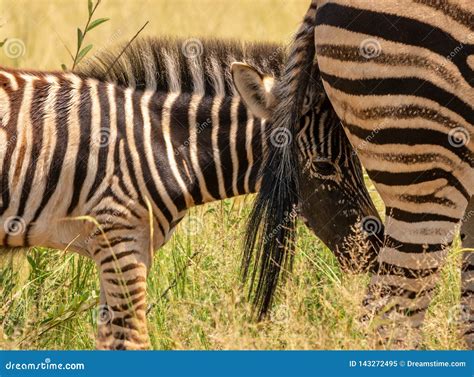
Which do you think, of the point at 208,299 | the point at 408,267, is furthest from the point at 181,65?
the point at 408,267

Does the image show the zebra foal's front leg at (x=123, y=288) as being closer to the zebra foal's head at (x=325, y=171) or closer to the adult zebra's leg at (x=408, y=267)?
the zebra foal's head at (x=325, y=171)

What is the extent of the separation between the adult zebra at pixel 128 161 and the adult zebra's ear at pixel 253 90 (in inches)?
7.2

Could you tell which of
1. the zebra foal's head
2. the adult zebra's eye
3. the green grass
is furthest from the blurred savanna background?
the adult zebra's eye

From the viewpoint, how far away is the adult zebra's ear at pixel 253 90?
18.0 feet

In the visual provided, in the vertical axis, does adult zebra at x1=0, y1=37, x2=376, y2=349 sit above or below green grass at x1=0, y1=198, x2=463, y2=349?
above

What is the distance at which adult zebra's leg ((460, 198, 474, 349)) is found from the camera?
4934mm

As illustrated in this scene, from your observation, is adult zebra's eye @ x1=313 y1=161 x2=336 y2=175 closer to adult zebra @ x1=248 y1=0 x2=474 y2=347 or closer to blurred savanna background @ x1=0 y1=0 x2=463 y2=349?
blurred savanna background @ x1=0 y1=0 x2=463 y2=349

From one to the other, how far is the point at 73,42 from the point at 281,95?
34.2ft

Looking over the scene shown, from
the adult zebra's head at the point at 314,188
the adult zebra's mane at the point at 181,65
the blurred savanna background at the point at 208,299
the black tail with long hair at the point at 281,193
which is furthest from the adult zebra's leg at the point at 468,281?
the adult zebra's mane at the point at 181,65

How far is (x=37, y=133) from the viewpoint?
5.70m

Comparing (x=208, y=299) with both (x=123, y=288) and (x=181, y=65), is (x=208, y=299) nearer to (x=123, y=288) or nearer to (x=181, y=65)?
(x=123, y=288)

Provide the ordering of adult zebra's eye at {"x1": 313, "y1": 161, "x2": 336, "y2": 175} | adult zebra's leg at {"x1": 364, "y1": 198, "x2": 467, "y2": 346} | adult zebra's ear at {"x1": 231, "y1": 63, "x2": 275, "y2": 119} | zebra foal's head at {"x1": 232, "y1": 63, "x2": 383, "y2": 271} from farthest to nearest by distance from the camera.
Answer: adult zebra's ear at {"x1": 231, "y1": 63, "x2": 275, "y2": 119} → adult zebra's eye at {"x1": 313, "y1": 161, "x2": 336, "y2": 175} → zebra foal's head at {"x1": 232, "y1": 63, "x2": 383, "y2": 271} → adult zebra's leg at {"x1": 364, "y1": 198, "x2": 467, "y2": 346}

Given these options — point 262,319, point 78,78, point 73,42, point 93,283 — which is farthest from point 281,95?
point 73,42

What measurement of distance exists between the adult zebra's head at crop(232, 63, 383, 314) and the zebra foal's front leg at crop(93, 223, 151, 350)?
778 mm
